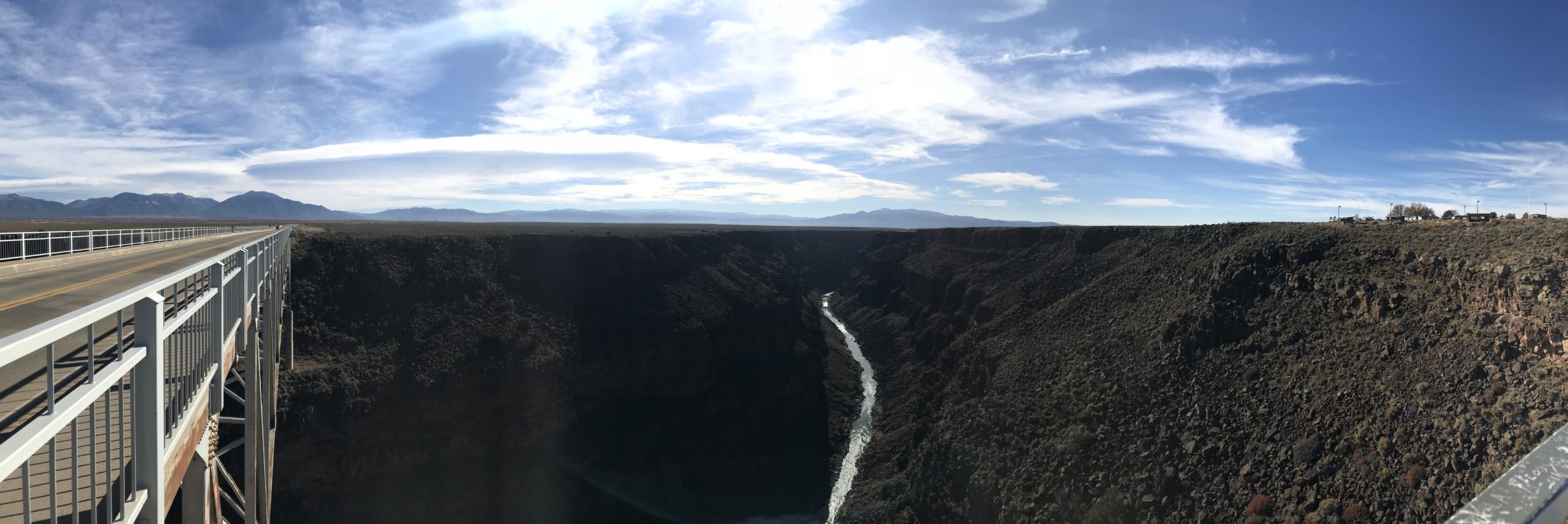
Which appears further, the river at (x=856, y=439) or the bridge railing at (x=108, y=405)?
the river at (x=856, y=439)

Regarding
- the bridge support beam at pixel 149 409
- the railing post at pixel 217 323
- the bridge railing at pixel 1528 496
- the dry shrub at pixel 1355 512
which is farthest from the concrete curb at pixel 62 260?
the dry shrub at pixel 1355 512

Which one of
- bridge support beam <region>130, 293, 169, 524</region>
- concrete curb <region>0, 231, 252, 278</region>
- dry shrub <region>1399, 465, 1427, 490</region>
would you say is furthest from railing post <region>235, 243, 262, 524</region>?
dry shrub <region>1399, 465, 1427, 490</region>

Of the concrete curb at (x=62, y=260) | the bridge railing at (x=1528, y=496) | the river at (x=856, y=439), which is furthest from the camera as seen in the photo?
the river at (x=856, y=439)

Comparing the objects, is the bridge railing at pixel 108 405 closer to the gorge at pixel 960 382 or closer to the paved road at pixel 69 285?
the paved road at pixel 69 285

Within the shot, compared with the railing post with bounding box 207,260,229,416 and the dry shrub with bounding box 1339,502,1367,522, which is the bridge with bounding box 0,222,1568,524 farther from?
the dry shrub with bounding box 1339,502,1367,522

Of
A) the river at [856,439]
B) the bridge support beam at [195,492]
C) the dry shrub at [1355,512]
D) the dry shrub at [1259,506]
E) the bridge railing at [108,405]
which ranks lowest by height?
the river at [856,439]

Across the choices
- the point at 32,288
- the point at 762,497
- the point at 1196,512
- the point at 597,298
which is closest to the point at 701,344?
the point at 597,298

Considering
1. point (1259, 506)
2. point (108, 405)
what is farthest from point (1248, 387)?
point (108, 405)
